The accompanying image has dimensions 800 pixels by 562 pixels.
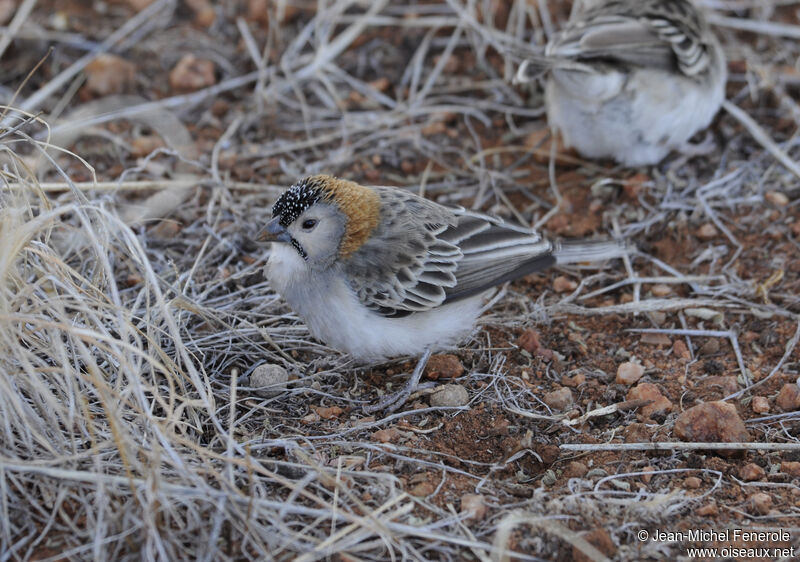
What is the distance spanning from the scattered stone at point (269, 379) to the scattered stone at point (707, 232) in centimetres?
339

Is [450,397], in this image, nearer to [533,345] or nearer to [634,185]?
[533,345]

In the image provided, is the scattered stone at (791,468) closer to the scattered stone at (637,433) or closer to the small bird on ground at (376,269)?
the scattered stone at (637,433)

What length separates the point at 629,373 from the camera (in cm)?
500

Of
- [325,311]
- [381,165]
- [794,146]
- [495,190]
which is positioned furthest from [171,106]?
[794,146]

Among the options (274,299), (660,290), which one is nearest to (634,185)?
(660,290)

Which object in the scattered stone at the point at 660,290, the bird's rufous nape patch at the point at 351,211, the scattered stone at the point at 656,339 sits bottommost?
the scattered stone at the point at 656,339

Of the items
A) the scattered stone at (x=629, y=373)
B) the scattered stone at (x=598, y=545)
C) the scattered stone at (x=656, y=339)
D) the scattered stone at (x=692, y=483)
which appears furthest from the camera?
the scattered stone at (x=656, y=339)

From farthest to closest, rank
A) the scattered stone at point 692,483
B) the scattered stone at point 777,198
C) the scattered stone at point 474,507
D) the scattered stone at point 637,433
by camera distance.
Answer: the scattered stone at point 777,198
the scattered stone at point 637,433
the scattered stone at point 692,483
the scattered stone at point 474,507

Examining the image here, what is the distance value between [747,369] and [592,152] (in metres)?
2.61

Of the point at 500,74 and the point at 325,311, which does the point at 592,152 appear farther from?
the point at 325,311

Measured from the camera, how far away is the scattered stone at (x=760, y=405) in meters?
4.70

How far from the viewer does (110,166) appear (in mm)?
6895

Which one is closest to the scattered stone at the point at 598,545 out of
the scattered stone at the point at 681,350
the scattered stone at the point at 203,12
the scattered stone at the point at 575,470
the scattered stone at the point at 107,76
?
the scattered stone at the point at 575,470

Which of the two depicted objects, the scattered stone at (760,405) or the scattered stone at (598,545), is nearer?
the scattered stone at (598,545)
